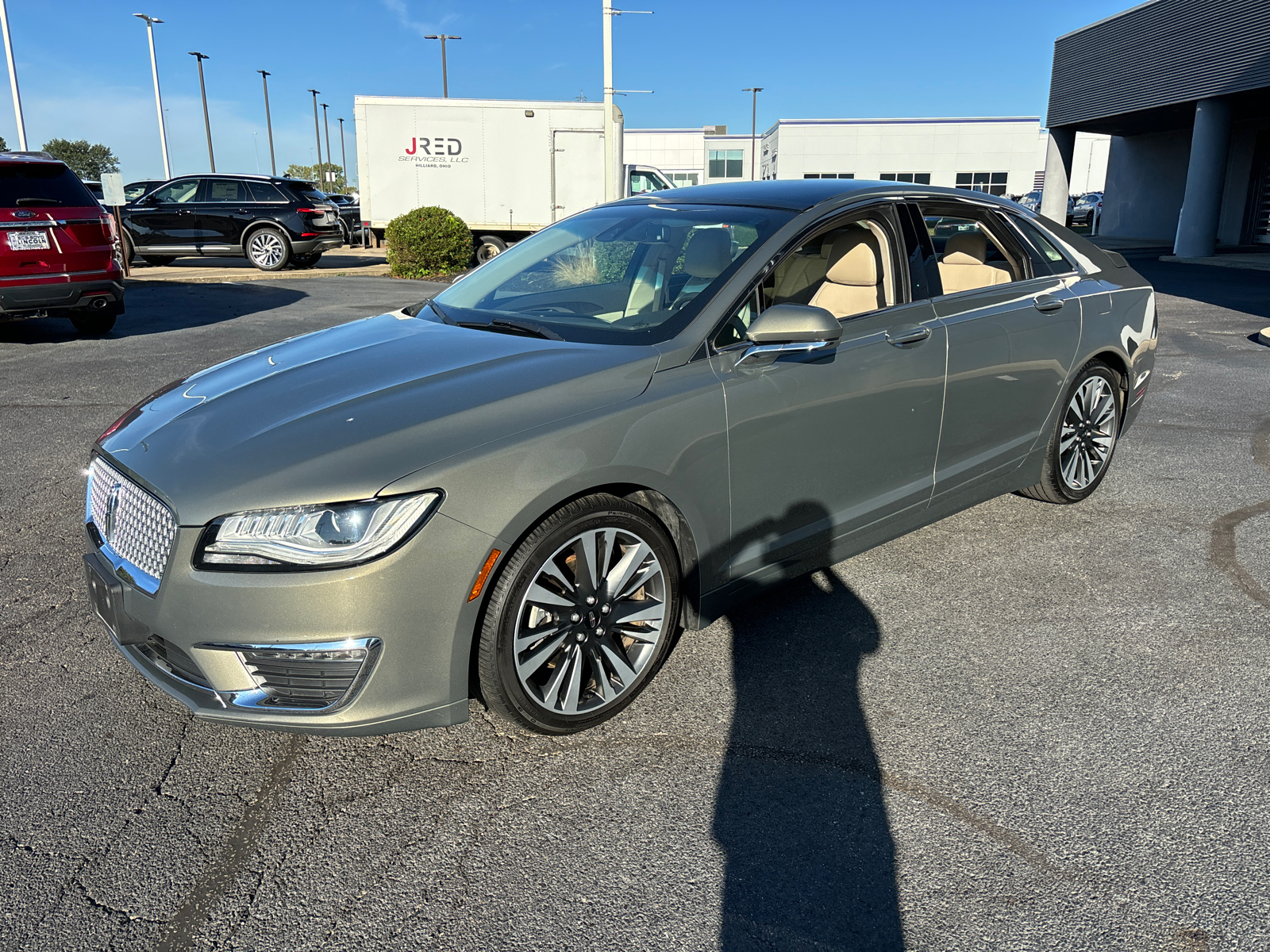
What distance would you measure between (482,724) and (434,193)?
19.2 metres

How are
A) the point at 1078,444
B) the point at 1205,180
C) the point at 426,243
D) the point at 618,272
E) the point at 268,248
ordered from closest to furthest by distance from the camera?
the point at 618,272 < the point at 1078,444 < the point at 426,243 < the point at 268,248 < the point at 1205,180

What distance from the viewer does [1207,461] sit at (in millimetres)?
5973

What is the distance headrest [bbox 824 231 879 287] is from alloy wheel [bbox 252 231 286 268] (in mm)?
18937

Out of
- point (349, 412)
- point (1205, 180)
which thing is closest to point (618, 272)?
point (349, 412)

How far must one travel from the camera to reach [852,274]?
12.9ft

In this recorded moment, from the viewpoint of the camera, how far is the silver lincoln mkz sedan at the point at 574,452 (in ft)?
8.22

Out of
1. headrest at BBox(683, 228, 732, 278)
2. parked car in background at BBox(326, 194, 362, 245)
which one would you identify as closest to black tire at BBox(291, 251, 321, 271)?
parked car in background at BBox(326, 194, 362, 245)

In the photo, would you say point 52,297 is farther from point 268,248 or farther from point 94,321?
point 268,248

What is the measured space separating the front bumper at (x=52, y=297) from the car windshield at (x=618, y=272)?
23.9 feet

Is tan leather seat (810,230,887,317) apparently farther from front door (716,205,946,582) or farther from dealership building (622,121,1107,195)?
dealership building (622,121,1107,195)

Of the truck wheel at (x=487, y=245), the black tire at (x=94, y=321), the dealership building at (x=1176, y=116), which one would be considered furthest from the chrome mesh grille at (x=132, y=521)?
the dealership building at (x=1176, y=116)

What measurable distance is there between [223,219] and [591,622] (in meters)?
20.1

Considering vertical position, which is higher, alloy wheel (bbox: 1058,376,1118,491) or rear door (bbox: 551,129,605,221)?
rear door (bbox: 551,129,605,221)

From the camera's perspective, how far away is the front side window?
20234mm
